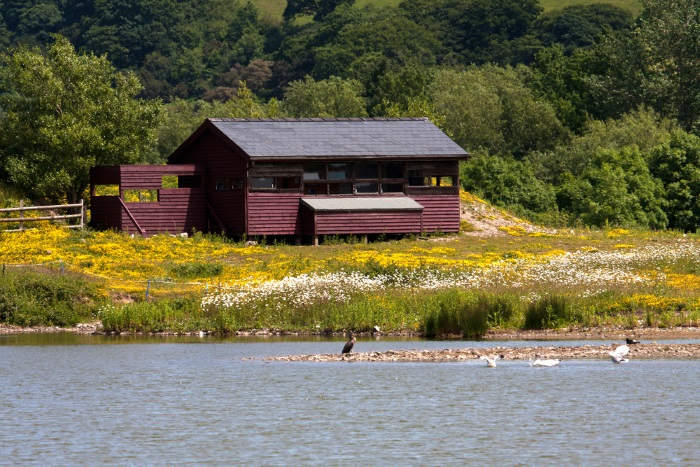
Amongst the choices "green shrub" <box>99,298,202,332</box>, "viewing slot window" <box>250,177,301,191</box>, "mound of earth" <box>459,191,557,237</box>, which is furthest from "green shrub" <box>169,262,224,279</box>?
"mound of earth" <box>459,191,557,237</box>

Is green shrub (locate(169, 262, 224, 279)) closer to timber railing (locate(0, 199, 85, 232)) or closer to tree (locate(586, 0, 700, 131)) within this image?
timber railing (locate(0, 199, 85, 232))

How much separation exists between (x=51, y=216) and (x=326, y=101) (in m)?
60.6

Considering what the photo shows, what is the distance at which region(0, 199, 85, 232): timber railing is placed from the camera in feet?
197

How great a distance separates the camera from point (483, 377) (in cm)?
3466

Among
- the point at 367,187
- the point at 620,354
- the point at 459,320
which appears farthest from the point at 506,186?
the point at 620,354

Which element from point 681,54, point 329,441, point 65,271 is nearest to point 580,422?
point 329,441

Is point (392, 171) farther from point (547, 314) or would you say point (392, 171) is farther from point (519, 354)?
point (519, 354)

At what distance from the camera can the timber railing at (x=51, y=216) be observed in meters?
60.1

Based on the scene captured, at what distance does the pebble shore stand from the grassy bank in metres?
4.68

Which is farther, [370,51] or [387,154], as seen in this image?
[370,51]

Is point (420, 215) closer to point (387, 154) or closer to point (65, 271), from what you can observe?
point (387, 154)

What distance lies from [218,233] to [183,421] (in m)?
35.5

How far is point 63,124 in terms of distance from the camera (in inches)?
2557

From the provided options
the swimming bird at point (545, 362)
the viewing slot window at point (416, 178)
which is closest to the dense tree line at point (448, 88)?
the viewing slot window at point (416, 178)
